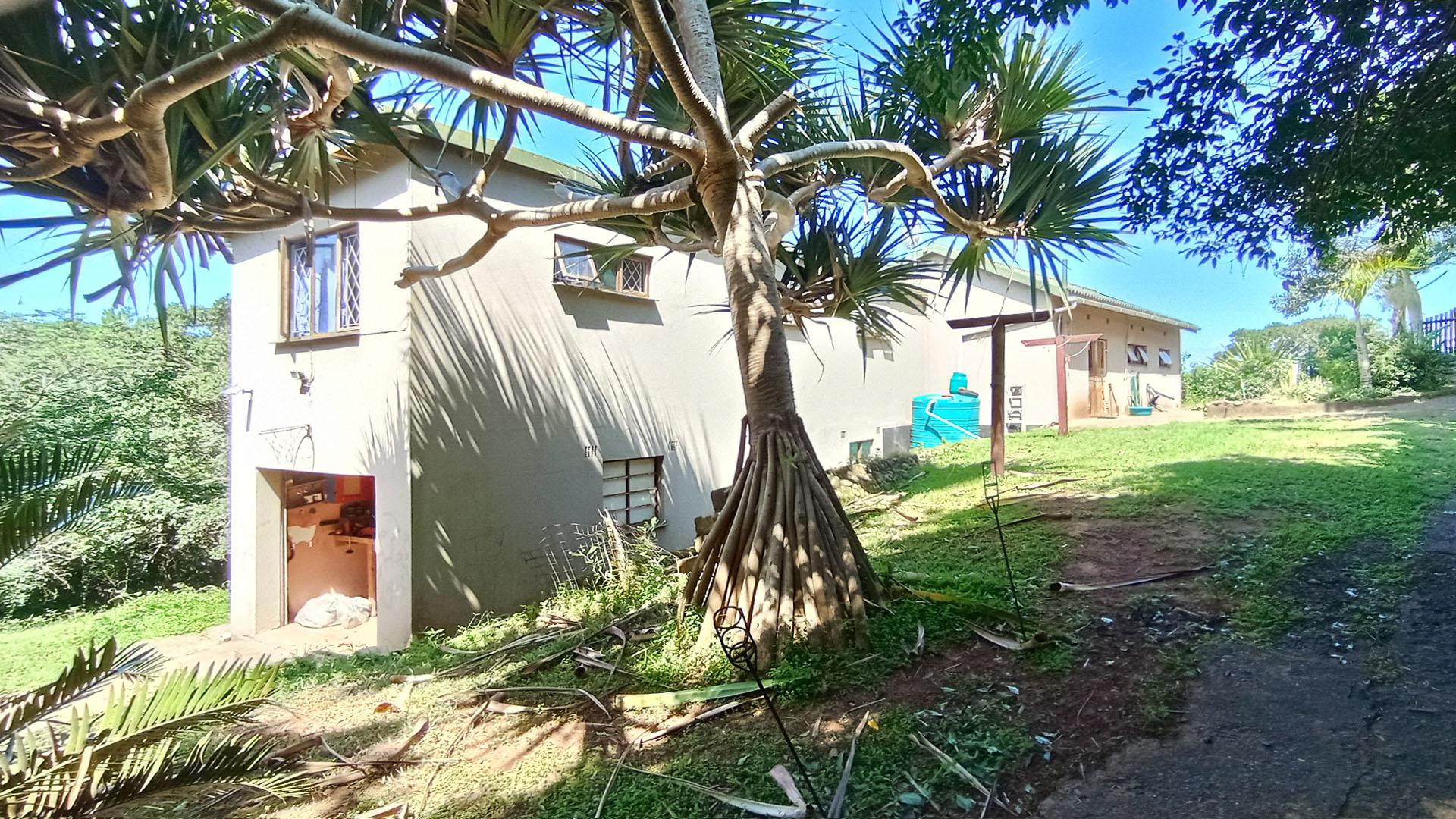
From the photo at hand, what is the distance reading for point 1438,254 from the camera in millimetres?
11953

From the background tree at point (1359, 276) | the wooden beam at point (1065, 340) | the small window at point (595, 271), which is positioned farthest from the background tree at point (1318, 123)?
the background tree at point (1359, 276)

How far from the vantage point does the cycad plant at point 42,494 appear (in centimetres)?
246

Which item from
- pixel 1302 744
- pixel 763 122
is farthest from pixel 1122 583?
pixel 763 122

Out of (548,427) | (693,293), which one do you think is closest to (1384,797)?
(548,427)

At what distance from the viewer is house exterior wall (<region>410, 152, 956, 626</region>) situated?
639cm

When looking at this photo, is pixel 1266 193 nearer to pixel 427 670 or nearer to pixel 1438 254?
pixel 427 670

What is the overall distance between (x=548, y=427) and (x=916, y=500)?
13.1ft

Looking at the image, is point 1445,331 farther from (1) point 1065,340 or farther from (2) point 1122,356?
(1) point 1065,340

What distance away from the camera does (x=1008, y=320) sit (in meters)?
6.80

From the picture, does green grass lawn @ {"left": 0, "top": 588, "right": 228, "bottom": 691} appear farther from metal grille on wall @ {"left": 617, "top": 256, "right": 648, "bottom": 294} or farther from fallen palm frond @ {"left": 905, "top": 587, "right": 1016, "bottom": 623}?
fallen palm frond @ {"left": 905, "top": 587, "right": 1016, "bottom": 623}

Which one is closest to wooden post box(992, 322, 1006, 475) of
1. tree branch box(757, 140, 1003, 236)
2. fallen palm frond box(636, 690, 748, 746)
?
tree branch box(757, 140, 1003, 236)

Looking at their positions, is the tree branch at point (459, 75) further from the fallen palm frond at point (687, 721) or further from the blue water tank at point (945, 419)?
the blue water tank at point (945, 419)

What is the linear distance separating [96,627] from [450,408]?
778 centimetres

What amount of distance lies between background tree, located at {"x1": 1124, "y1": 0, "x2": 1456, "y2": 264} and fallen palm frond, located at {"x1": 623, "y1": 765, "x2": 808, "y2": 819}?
12.1 feet
